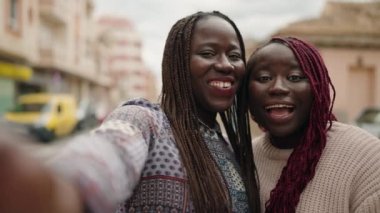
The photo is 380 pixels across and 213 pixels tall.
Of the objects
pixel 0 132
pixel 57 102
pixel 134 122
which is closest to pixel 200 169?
pixel 134 122

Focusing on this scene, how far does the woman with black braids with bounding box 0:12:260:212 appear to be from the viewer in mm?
907

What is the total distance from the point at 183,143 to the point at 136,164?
1.52 ft

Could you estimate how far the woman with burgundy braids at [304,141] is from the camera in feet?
5.66

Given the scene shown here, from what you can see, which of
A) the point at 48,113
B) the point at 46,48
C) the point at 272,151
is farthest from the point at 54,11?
the point at 272,151

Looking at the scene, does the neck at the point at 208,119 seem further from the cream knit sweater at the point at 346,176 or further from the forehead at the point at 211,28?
the cream knit sweater at the point at 346,176

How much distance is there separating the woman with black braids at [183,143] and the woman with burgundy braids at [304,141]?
11 cm

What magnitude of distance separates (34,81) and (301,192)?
971 inches

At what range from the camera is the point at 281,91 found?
1895 millimetres

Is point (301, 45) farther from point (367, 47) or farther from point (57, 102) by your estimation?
point (367, 47)

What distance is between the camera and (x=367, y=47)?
57.7ft

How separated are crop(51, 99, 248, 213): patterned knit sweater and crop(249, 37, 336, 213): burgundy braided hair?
0.19m

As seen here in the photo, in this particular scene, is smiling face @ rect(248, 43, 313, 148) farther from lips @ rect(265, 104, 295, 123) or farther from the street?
the street

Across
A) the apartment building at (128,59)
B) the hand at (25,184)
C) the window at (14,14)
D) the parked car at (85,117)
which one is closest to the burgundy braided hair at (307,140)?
the hand at (25,184)

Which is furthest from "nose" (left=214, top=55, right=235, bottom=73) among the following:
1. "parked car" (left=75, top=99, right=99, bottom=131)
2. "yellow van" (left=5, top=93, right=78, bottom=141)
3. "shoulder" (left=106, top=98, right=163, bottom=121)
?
"parked car" (left=75, top=99, right=99, bottom=131)
